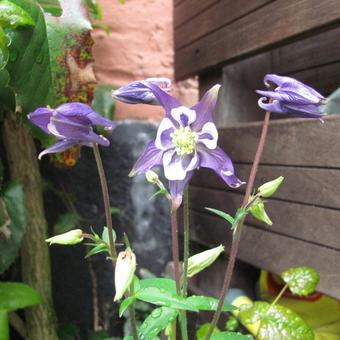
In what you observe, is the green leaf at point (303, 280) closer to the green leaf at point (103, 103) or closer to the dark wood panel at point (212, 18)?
the dark wood panel at point (212, 18)

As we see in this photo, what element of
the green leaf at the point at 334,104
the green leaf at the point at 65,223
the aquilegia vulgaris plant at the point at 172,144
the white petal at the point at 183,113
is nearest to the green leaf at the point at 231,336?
the aquilegia vulgaris plant at the point at 172,144

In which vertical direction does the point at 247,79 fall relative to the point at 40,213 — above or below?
above

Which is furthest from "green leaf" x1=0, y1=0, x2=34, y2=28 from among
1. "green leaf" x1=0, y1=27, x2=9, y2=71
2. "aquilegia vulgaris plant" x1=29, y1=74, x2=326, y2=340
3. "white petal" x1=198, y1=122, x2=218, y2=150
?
"white petal" x1=198, y1=122, x2=218, y2=150

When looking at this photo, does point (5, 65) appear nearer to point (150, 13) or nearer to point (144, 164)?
point (144, 164)

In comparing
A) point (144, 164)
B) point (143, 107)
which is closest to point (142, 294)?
point (144, 164)

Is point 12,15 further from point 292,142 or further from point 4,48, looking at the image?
point 292,142
